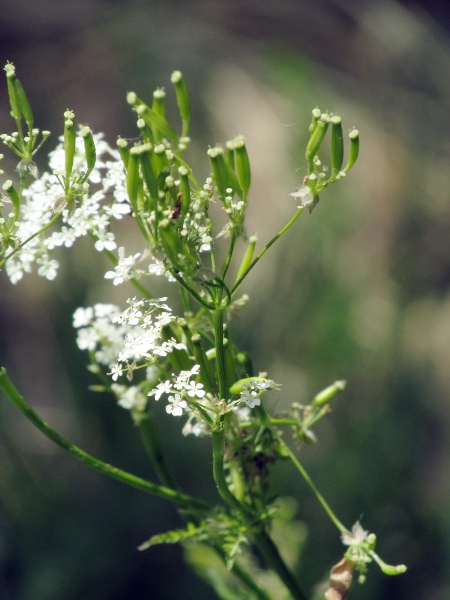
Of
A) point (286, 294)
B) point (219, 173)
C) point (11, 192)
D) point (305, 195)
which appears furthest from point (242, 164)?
point (286, 294)

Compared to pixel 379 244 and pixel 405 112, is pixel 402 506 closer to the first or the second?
pixel 379 244

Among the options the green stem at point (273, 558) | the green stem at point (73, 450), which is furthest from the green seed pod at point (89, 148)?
the green stem at point (273, 558)

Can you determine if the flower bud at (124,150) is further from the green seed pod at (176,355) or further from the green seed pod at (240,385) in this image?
the green seed pod at (240,385)

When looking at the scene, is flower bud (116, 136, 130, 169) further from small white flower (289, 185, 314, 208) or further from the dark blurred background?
the dark blurred background

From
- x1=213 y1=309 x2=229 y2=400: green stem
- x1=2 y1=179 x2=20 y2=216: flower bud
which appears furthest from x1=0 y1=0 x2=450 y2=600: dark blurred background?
x1=2 y1=179 x2=20 y2=216: flower bud

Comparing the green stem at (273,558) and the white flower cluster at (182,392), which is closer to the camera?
the white flower cluster at (182,392)

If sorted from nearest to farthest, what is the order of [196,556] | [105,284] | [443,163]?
1. [196,556]
2. [105,284]
3. [443,163]

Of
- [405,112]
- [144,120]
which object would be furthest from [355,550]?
[405,112]
